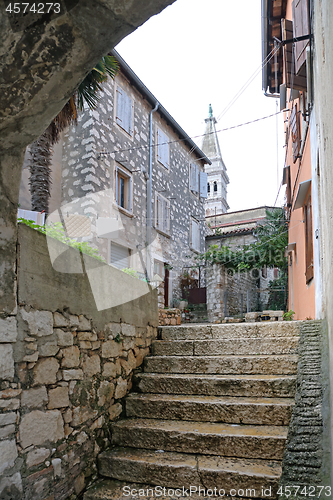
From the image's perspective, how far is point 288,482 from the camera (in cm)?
229

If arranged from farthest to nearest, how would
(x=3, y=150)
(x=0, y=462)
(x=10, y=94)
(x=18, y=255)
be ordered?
(x=18, y=255) → (x=3, y=150) → (x=0, y=462) → (x=10, y=94)

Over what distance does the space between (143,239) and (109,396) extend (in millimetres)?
7868

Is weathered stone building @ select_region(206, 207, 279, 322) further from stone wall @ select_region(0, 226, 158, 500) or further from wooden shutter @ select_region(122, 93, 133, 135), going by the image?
stone wall @ select_region(0, 226, 158, 500)

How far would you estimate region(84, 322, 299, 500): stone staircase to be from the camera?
2.65 m

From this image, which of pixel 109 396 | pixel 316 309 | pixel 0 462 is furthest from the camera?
pixel 316 309

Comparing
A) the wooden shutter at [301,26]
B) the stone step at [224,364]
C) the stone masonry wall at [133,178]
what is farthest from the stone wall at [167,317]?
the wooden shutter at [301,26]

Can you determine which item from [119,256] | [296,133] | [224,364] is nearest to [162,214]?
[119,256]

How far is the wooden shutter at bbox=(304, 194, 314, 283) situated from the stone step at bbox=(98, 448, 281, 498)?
3315 millimetres

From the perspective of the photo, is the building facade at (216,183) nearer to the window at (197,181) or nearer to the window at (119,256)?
the window at (197,181)

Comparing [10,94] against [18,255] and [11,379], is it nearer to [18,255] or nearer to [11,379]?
[18,255]

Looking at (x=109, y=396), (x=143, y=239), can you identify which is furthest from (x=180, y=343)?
(x=143, y=239)

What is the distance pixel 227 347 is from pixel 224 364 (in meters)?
0.28

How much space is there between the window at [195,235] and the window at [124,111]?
5.24 m

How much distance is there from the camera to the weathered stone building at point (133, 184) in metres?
8.88
